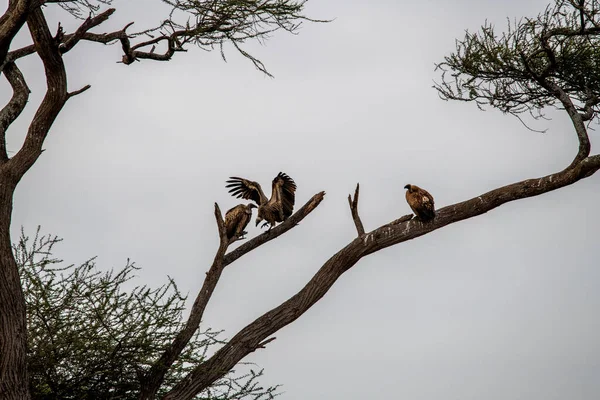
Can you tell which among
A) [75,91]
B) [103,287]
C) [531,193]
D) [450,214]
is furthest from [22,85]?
[531,193]

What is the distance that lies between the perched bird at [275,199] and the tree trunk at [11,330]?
2.03 m

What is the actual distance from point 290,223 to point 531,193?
2.17 metres

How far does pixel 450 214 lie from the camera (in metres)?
7.68

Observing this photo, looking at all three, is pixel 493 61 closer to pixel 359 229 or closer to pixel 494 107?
pixel 494 107

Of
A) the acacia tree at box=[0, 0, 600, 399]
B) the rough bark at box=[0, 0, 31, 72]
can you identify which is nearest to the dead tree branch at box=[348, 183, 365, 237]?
the acacia tree at box=[0, 0, 600, 399]

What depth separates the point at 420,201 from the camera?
292 inches

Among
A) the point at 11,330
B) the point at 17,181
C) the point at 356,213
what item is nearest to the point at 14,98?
the point at 17,181

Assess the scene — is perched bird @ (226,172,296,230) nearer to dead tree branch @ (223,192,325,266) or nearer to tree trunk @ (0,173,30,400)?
dead tree branch @ (223,192,325,266)

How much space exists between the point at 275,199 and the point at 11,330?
7.95ft

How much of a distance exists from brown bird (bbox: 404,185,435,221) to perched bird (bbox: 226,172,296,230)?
1027mm

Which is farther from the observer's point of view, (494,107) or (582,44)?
(494,107)

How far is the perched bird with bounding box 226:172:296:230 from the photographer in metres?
7.60

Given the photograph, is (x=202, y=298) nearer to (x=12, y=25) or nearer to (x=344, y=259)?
(x=344, y=259)

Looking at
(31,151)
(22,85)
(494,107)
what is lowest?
(494,107)
